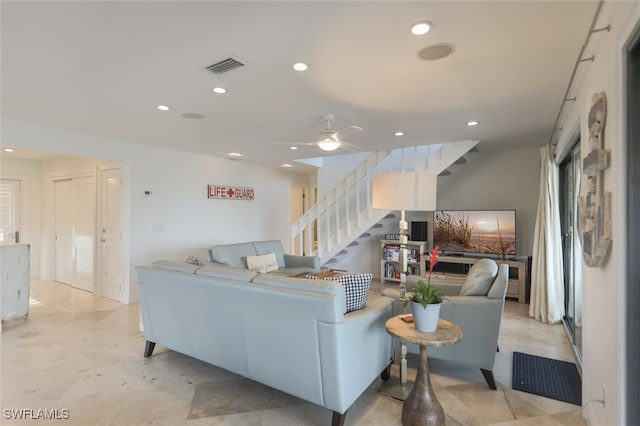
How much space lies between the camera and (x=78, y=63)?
2477 millimetres

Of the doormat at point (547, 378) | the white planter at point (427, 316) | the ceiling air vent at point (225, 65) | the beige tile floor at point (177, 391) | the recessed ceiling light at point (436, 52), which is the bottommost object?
the beige tile floor at point (177, 391)

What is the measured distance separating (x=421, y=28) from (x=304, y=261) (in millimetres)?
4159

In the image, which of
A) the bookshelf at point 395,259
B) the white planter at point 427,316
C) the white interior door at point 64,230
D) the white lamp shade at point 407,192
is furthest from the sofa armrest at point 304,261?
the white interior door at point 64,230

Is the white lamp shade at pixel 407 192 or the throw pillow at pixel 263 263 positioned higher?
the white lamp shade at pixel 407 192

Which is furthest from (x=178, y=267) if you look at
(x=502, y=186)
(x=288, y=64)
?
(x=502, y=186)

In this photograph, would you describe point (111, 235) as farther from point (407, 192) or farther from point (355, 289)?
point (407, 192)

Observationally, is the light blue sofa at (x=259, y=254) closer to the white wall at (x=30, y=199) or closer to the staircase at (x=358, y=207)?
the staircase at (x=358, y=207)

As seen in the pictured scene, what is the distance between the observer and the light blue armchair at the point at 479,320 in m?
2.51

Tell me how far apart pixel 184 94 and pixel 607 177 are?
3.24 metres

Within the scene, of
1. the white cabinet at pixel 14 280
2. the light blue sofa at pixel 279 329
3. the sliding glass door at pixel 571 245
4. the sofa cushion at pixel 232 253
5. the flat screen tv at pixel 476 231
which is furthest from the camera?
the flat screen tv at pixel 476 231

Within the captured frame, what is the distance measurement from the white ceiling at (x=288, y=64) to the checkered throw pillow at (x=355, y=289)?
161 centimetres

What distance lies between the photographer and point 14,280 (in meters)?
4.11

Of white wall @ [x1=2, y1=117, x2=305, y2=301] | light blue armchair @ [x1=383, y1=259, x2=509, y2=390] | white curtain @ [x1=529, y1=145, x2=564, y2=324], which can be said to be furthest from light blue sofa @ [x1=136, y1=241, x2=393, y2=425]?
white curtain @ [x1=529, y1=145, x2=564, y2=324]

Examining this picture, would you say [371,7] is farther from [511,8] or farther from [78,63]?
[78,63]
